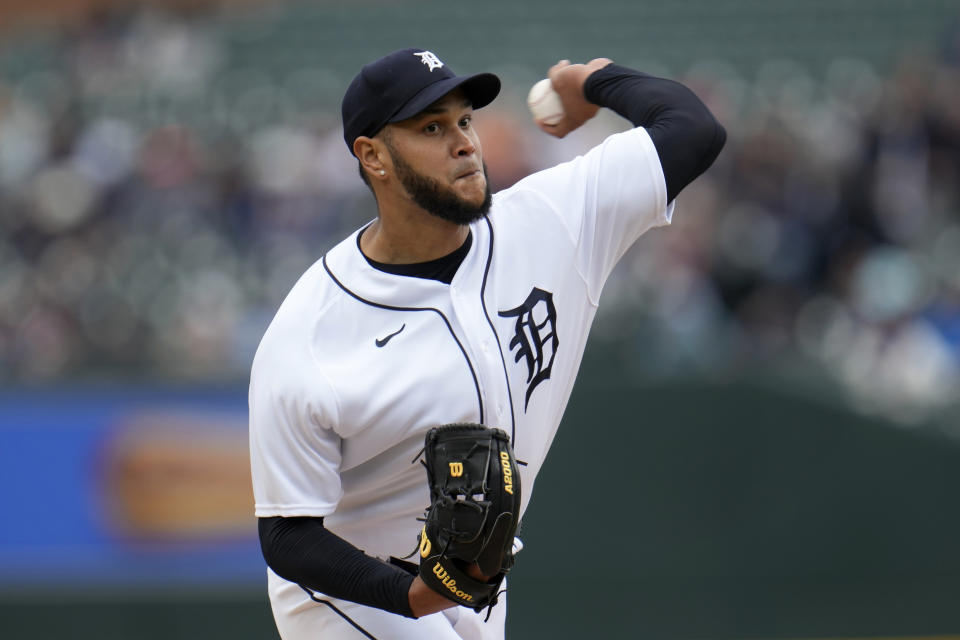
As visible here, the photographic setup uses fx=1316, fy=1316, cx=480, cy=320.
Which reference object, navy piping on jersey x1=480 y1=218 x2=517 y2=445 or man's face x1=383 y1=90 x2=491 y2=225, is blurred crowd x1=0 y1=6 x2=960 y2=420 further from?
man's face x1=383 y1=90 x2=491 y2=225

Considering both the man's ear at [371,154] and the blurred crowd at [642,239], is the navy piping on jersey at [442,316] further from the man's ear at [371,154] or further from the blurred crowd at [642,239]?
the blurred crowd at [642,239]

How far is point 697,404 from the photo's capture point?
689cm

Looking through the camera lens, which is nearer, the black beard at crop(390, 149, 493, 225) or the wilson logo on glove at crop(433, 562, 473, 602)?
the wilson logo on glove at crop(433, 562, 473, 602)

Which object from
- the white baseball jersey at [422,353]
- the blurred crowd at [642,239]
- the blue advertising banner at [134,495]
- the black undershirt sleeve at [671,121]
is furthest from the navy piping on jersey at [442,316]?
the blurred crowd at [642,239]

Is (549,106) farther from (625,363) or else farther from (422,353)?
(625,363)

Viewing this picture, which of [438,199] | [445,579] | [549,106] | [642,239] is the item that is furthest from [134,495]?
[445,579]

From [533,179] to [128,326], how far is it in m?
4.93

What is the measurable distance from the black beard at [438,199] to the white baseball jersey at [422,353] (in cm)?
15

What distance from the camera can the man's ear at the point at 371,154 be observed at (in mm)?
3154

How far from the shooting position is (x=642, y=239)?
8320 millimetres

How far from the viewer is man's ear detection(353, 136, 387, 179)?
10.3 ft

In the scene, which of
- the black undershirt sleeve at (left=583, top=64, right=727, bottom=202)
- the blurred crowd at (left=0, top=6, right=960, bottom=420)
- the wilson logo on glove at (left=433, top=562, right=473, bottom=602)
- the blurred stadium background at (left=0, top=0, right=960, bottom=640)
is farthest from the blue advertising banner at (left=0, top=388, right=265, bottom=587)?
the wilson logo on glove at (left=433, top=562, right=473, bottom=602)

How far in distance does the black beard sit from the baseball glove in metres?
0.56

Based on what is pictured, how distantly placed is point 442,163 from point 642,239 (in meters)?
5.35
